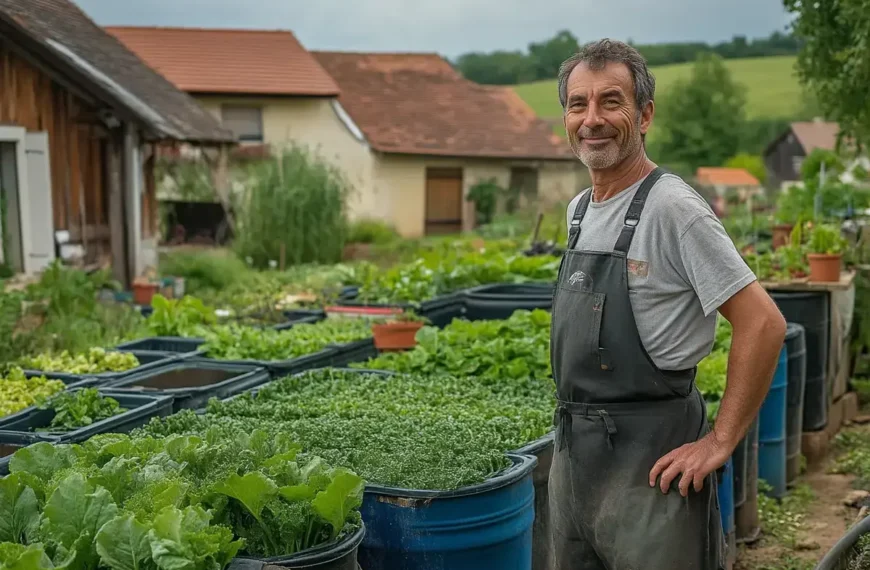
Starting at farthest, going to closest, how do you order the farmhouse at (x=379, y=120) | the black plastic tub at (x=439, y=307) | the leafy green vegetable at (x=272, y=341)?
1. the farmhouse at (x=379, y=120)
2. the black plastic tub at (x=439, y=307)
3. the leafy green vegetable at (x=272, y=341)

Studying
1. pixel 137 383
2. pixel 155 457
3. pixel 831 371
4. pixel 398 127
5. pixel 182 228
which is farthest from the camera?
pixel 398 127

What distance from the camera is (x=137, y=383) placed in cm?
654

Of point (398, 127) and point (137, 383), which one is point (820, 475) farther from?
point (398, 127)

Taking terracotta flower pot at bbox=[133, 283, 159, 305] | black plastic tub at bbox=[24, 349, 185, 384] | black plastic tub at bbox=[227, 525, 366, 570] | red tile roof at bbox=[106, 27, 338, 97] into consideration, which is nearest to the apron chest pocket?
black plastic tub at bbox=[227, 525, 366, 570]

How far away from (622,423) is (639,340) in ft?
0.97

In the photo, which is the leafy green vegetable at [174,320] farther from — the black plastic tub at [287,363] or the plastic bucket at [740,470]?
the plastic bucket at [740,470]

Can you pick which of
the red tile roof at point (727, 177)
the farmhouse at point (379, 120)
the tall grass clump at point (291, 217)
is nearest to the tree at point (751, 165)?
the red tile roof at point (727, 177)

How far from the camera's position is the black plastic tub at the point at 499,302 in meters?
9.05

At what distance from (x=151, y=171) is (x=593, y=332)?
536 inches

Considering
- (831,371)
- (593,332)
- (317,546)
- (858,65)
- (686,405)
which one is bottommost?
(831,371)

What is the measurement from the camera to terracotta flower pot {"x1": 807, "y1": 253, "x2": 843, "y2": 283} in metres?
9.30

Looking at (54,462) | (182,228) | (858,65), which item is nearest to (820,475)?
(858,65)

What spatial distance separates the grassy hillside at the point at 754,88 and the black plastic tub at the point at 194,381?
241 ft

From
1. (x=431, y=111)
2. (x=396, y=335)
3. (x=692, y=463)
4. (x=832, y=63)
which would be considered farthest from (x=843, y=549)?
(x=431, y=111)
